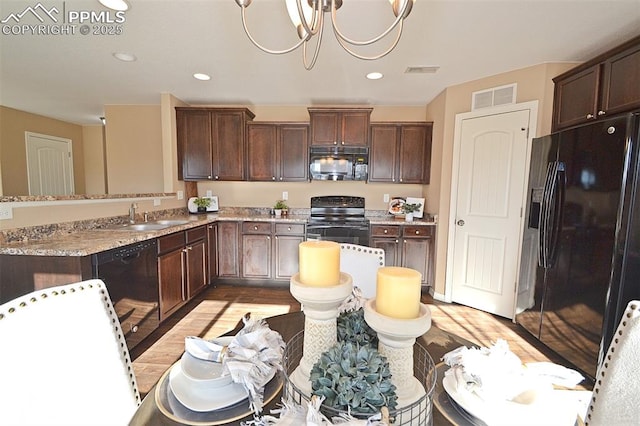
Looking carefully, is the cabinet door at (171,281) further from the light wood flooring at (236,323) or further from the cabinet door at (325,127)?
the cabinet door at (325,127)

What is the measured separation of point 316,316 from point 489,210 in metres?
2.81

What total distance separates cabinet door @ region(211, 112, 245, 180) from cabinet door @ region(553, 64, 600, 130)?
333cm

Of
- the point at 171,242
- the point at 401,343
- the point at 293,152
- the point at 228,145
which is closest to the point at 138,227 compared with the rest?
the point at 171,242

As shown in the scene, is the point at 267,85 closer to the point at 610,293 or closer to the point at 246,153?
the point at 246,153

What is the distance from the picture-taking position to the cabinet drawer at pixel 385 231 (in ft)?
11.1

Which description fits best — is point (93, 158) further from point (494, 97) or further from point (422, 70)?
point (494, 97)

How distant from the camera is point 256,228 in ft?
11.5

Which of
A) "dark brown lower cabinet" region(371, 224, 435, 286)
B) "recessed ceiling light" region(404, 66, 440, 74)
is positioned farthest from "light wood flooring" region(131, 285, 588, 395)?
"recessed ceiling light" region(404, 66, 440, 74)

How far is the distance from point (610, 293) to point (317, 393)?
86.5 inches

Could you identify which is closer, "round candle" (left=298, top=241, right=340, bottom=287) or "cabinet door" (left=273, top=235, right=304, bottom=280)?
"round candle" (left=298, top=241, right=340, bottom=287)

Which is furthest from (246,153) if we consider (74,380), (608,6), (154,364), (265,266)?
(608,6)

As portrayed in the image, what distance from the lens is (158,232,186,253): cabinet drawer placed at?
8.03 ft

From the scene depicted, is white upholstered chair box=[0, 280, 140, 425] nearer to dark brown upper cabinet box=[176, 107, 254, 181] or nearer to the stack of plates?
the stack of plates

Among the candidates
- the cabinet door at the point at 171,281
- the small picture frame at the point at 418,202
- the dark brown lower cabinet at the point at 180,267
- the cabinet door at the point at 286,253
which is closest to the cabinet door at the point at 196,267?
the dark brown lower cabinet at the point at 180,267
